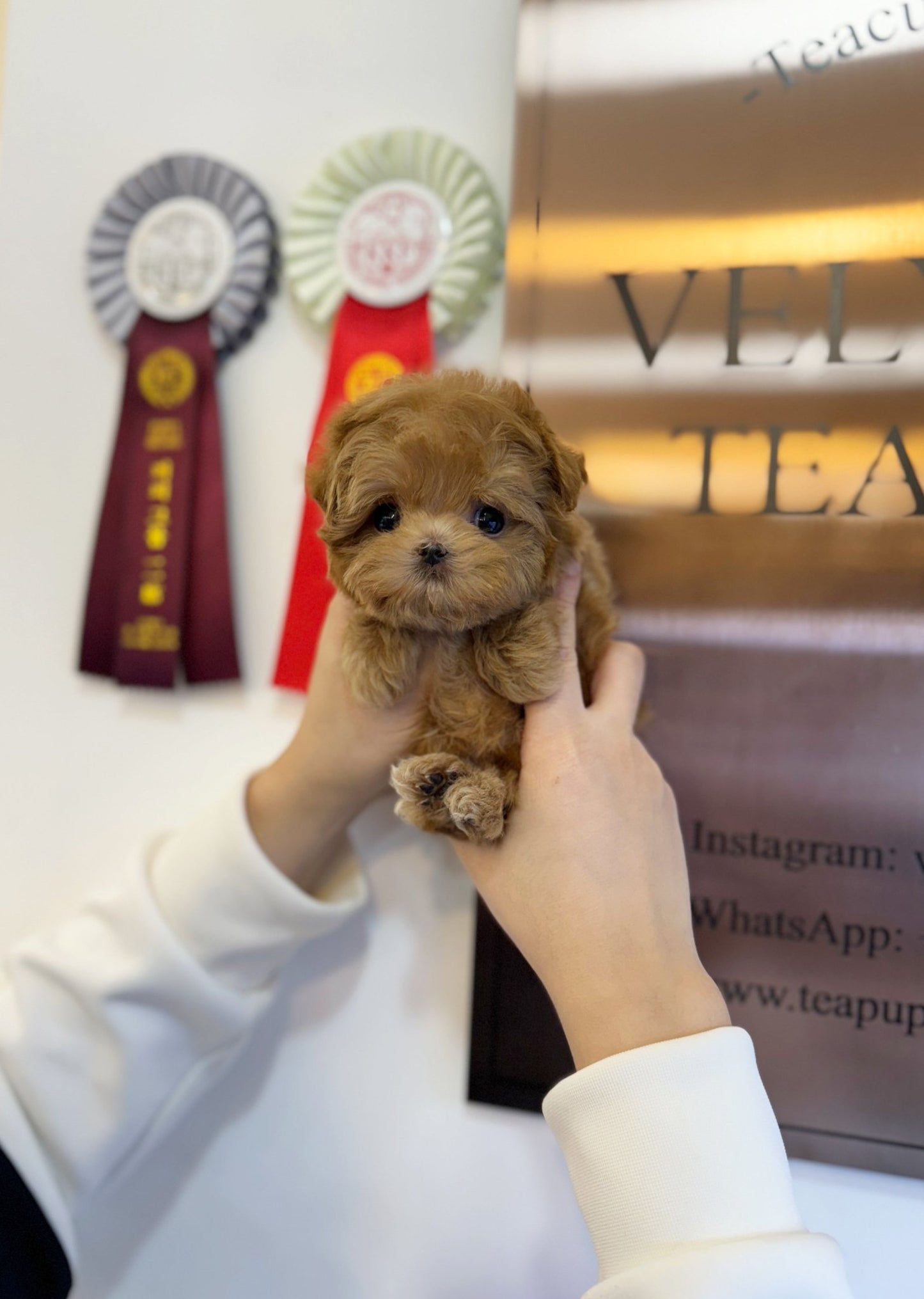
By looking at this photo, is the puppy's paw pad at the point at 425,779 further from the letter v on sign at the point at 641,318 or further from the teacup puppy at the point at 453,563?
the letter v on sign at the point at 641,318

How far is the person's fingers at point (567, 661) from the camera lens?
2.59 feet

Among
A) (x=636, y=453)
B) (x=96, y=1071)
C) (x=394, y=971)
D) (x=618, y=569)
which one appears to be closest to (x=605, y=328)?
(x=636, y=453)

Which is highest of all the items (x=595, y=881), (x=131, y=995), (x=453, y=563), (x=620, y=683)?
(x=453, y=563)

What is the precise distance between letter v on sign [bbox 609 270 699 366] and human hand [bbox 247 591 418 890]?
532mm

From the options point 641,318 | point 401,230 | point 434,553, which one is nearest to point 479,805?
point 434,553

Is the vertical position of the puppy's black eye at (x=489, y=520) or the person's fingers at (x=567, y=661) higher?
the puppy's black eye at (x=489, y=520)

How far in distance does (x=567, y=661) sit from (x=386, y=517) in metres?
0.23

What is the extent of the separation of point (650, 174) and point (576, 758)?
2.62ft

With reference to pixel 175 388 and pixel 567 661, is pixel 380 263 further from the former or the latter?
pixel 567 661

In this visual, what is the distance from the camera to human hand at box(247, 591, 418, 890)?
2.89ft

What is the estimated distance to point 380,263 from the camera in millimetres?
1123

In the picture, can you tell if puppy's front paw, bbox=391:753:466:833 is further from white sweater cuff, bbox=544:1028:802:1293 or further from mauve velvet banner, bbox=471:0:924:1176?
mauve velvet banner, bbox=471:0:924:1176

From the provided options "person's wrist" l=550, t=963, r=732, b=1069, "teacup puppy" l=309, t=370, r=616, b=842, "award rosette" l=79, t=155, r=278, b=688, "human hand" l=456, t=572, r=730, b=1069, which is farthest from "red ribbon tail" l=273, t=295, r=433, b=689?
"person's wrist" l=550, t=963, r=732, b=1069

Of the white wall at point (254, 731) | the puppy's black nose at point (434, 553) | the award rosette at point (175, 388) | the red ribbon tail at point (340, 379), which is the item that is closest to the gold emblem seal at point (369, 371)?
the red ribbon tail at point (340, 379)
